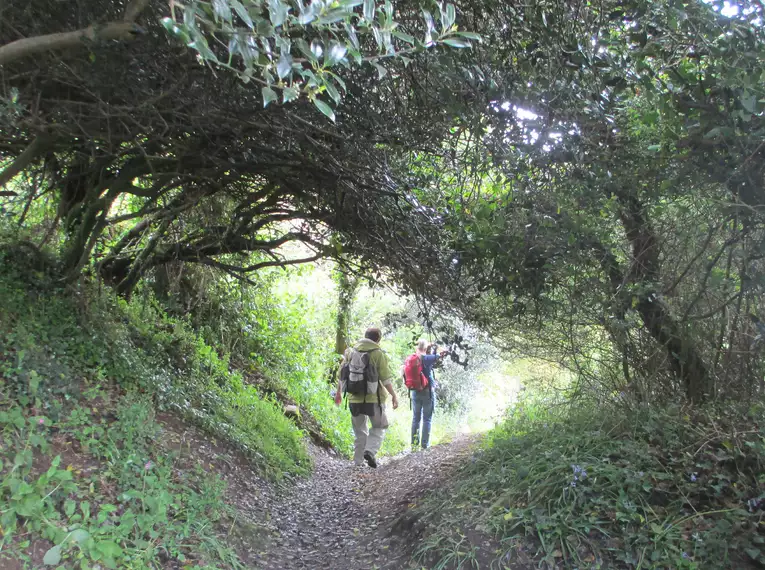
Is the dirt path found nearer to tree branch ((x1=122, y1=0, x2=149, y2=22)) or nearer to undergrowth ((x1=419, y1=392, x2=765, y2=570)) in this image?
undergrowth ((x1=419, y1=392, x2=765, y2=570))

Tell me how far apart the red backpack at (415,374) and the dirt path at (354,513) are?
4.47 feet

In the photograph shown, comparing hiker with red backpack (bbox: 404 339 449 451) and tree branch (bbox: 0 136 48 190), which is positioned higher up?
tree branch (bbox: 0 136 48 190)

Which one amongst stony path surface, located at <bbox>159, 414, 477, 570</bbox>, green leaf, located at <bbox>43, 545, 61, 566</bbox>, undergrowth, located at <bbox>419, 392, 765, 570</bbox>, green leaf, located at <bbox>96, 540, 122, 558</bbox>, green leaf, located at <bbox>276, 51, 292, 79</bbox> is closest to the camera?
green leaf, located at <bbox>276, 51, 292, 79</bbox>

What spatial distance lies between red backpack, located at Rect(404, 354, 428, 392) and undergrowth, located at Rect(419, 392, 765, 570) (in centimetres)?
399

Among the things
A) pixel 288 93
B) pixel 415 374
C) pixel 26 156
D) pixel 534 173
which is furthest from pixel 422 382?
pixel 288 93

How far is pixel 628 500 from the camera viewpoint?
13.6 feet

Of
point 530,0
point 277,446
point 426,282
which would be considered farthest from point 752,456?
point 277,446

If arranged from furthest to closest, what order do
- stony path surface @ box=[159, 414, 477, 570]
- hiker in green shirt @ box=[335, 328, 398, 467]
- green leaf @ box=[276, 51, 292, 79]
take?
hiker in green shirt @ box=[335, 328, 398, 467] → stony path surface @ box=[159, 414, 477, 570] → green leaf @ box=[276, 51, 292, 79]

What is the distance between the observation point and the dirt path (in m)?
5.07

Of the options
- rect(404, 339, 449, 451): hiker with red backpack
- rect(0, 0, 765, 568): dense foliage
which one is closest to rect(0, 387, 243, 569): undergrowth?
rect(0, 0, 765, 568): dense foliage

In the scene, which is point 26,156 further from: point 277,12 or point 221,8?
point 277,12

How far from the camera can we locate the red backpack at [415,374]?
9219 millimetres

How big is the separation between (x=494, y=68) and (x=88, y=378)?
491cm

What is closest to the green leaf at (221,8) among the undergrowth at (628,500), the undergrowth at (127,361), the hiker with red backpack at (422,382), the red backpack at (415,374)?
the undergrowth at (127,361)
